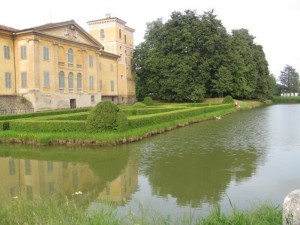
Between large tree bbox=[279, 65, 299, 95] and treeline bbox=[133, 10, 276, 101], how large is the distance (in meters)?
57.5

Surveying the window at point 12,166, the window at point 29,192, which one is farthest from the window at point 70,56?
the window at point 29,192

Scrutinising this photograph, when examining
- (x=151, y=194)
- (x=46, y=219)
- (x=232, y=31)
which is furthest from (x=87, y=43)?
(x=46, y=219)

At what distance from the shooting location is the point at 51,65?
31.8m

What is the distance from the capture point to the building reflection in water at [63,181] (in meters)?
7.91

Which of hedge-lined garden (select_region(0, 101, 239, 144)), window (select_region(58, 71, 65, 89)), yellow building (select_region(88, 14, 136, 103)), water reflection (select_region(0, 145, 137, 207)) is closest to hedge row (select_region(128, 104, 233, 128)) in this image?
hedge-lined garden (select_region(0, 101, 239, 144))

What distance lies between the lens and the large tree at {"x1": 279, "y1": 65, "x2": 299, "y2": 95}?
3883 inches

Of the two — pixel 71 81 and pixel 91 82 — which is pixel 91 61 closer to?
pixel 91 82

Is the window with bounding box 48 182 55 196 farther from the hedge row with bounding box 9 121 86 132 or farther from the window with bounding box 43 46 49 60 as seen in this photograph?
the window with bounding box 43 46 49 60

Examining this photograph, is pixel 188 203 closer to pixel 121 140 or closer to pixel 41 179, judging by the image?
pixel 41 179

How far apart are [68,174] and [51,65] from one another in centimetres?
2358

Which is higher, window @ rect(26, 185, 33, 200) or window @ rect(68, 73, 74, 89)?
window @ rect(68, 73, 74, 89)

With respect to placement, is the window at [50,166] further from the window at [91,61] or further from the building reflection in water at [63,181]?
the window at [91,61]

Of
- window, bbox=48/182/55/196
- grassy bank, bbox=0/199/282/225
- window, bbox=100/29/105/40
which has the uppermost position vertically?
window, bbox=100/29/105/40

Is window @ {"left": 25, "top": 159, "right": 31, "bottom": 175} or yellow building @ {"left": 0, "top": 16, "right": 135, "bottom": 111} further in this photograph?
yellow building @ {"left": 0, "top": 16, "right": 135, "bottom": 111}
